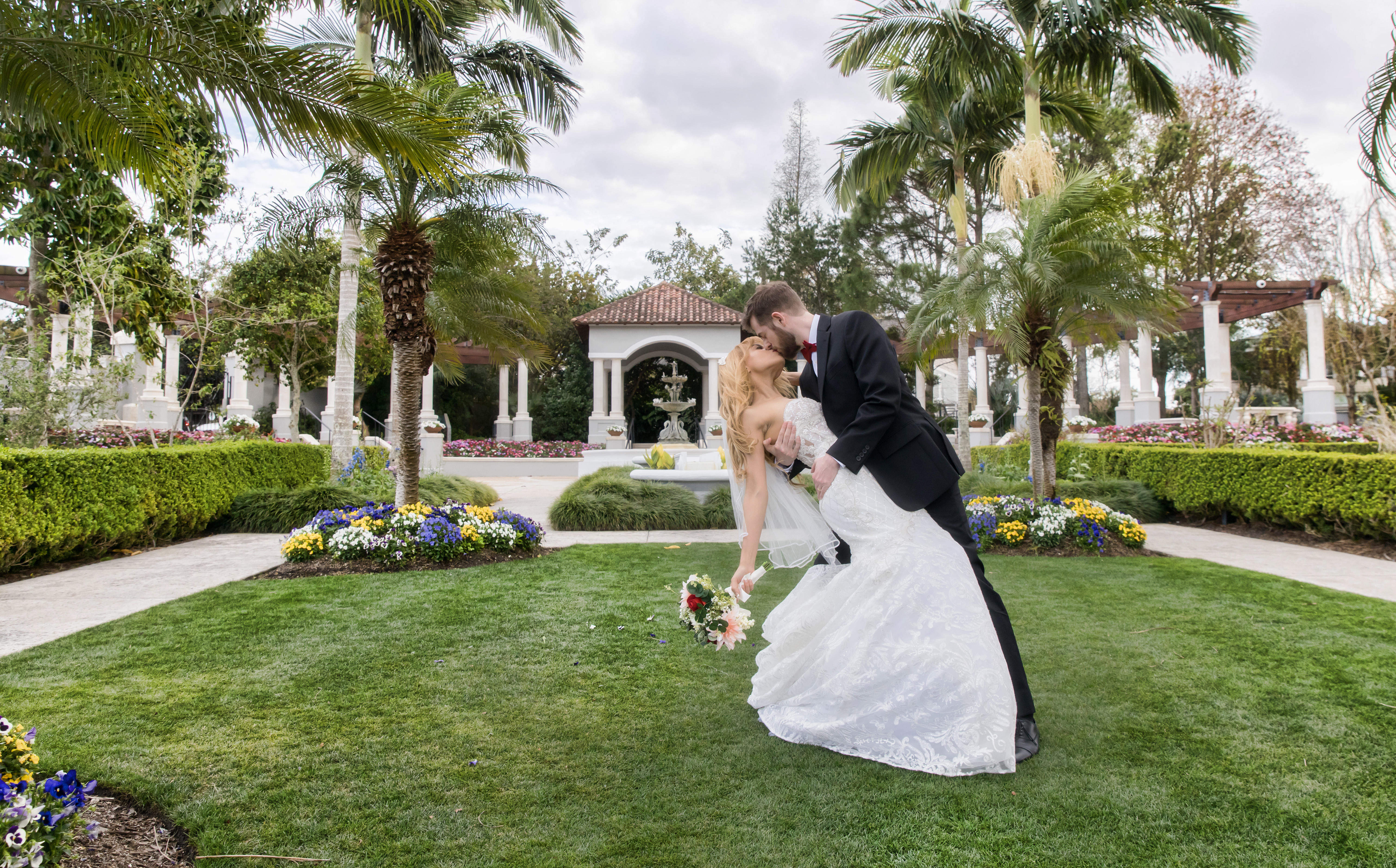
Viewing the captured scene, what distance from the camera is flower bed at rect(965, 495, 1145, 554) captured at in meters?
7.82

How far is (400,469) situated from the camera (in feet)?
26.1

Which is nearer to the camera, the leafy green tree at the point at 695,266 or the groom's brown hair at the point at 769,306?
the groom's brown hair at the point at 769,306

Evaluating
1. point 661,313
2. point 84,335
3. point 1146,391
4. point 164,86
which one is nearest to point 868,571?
point 164,86

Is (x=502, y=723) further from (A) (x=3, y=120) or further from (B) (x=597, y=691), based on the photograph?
(A) (x=3, y=120)

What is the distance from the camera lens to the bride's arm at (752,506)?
3080 mm

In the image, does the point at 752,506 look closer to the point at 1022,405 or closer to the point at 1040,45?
the point at 1040,45

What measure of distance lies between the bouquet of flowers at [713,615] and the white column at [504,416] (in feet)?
79.1

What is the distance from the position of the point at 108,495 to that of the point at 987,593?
27.3 feet

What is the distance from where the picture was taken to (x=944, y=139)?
12711mm

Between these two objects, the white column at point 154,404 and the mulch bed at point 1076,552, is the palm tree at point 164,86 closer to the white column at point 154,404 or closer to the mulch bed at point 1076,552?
the mulch bed at point 1076,552

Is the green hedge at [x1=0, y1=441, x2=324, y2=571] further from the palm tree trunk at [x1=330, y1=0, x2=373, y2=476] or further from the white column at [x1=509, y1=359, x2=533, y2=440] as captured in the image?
the white column at [x1=509, y1=359, x2=533, y2=440]

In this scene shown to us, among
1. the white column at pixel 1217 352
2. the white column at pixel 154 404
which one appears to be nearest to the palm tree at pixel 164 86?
the white column at pixel 154 404

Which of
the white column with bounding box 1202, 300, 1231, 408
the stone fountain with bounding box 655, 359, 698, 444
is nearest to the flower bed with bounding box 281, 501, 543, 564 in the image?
the stone fountain with bounding box 655, 359, 698, 444

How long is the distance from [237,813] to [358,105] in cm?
282
